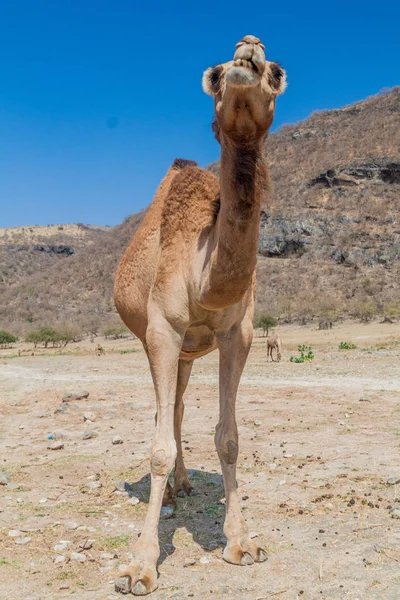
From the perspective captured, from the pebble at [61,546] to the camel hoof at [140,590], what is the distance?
37.2 inches

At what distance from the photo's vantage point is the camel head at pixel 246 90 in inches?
137

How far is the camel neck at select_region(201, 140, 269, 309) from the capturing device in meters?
3.92

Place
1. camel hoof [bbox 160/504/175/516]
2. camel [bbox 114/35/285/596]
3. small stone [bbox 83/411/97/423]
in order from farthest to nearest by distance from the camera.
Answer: small stone [bbox 83/411/97/423] → camel hoof [bbox 160/504/175/516] → camel [bbox 114/35/285/596]

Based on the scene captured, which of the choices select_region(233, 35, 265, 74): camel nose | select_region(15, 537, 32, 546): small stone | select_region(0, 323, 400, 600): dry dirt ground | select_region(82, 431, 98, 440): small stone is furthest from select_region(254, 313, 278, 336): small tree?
select_region(233, 35, 265, 74): camel nose

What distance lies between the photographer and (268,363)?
20781mm

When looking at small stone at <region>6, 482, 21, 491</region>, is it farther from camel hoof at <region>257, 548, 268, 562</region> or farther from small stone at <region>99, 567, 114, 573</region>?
camel hoof at <region>257, 548, 268, 562</region>

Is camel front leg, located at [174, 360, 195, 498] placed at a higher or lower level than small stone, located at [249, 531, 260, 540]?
higher

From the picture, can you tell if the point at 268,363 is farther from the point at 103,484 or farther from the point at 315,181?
the point at 315,181

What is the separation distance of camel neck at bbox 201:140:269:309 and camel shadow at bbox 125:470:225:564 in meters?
2.05

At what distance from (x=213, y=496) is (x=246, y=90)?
4.12 meters

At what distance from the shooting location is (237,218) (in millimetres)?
3969

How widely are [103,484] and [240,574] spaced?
2610mm

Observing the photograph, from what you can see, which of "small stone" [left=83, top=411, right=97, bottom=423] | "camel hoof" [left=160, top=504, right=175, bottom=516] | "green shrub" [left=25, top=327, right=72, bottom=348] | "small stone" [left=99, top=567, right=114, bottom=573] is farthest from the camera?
"green shrub" [left=25, top=327, right=72, bottom=348]

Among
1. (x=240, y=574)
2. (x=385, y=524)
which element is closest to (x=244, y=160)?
(x=240, y=574)
